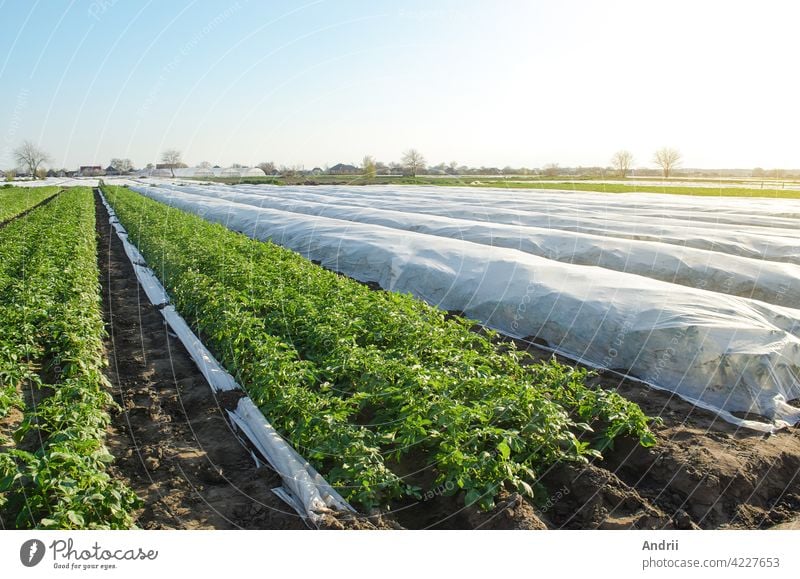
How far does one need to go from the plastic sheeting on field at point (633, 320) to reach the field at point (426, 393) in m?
0.02

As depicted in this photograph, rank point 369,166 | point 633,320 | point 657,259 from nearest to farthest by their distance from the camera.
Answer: point 633,320 < point 657,259 < point 369,166

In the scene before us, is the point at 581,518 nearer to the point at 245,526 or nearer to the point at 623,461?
the point at 623,461

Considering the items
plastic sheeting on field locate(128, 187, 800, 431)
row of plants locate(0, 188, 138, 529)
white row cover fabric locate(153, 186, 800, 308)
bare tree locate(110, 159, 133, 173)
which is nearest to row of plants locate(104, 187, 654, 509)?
plastic sheeting on field locate(128, 187, 800, 431)

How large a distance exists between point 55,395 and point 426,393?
2.70 metres

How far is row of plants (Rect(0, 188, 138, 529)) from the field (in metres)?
0.03

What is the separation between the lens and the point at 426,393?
158 inches

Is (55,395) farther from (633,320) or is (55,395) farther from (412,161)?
(412,161)

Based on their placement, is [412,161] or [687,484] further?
[412,161]

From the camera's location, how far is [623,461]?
13.4 feet

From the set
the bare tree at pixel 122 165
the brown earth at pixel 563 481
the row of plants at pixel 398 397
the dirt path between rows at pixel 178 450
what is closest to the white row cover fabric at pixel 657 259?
the brown earth at pixel 563 481

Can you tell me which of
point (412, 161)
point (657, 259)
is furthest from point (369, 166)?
point (657, 259)
